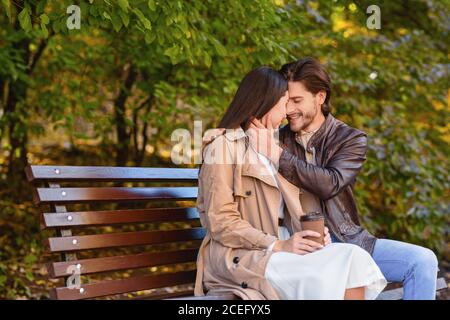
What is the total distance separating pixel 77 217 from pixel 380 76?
14.1 feet

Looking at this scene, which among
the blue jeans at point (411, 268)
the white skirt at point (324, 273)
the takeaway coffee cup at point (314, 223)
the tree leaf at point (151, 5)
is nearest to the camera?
the white skirt at point (324, 273)

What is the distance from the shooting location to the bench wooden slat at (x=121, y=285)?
3.29 m

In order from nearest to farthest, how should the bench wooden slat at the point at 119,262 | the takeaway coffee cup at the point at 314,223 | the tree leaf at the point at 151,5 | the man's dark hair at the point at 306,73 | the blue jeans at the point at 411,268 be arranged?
the takeaway coffee cup at the point at 314,223
the bench wooden slat at the point at 119,262
the blue jeans at the point at 411,268
the man's dark hair at the point at 306,73
the tree leaf at the point at 151,5

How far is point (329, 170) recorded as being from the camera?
3.73m

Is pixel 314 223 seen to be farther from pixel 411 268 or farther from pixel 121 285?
pixel 121 285

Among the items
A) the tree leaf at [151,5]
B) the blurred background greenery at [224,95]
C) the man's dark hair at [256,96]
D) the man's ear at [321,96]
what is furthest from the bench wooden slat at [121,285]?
the blurred background greenery at [224,95]

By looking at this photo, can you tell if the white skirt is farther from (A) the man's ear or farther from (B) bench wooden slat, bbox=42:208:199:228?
(A) the man's ear

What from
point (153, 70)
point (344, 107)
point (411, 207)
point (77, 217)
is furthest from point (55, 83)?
point (77, 217)

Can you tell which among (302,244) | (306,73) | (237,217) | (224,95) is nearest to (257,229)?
(237,217)

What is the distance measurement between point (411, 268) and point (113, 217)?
150 centimetres

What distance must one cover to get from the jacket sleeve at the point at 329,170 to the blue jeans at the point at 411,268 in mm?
413

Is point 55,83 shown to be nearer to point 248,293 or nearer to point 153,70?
point 153,70

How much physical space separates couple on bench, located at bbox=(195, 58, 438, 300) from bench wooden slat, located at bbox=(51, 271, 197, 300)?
1.18ft

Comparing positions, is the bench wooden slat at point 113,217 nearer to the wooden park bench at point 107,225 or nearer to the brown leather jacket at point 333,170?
the wooden park bench at point 107,225
